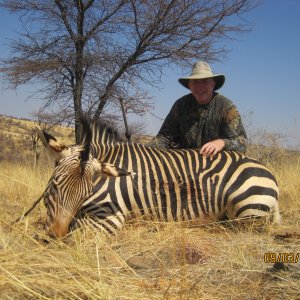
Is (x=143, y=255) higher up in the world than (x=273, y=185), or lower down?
lower down

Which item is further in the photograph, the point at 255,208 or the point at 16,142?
the point at 16,142

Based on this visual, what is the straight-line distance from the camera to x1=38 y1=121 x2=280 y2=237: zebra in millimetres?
2869

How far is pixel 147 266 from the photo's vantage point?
218 centimetres

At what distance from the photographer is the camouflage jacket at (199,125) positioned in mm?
3914

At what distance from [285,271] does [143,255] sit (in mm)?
874

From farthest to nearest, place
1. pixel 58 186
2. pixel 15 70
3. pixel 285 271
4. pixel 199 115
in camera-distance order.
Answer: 1. pixel 15 70
2. pixel 199 115
3. pixel 58 186
4. pixel 285 271

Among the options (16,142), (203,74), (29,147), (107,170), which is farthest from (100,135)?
(16,142)

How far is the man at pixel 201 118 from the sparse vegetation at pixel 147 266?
1.19 metres

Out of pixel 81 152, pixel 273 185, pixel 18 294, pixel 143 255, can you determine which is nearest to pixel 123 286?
pixel 18 294

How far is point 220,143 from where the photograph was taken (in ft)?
11.6

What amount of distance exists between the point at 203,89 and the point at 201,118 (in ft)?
0.99

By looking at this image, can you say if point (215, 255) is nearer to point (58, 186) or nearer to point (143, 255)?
point (143, 255)

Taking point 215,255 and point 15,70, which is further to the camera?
point 15,70

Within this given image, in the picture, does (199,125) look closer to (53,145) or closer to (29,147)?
(53,145)
